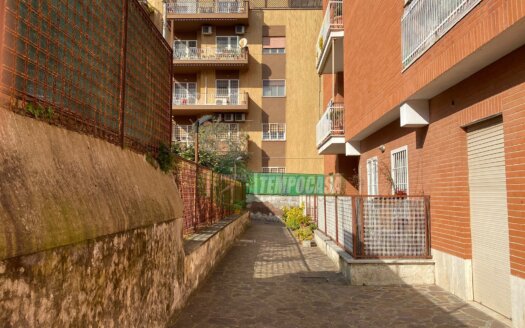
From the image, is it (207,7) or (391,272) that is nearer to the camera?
(391,272)

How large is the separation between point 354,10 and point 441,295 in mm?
9533

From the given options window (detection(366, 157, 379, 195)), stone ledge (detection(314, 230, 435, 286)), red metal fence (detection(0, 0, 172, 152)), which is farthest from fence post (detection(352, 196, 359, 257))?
window (detection(366, 157, 379, 195))

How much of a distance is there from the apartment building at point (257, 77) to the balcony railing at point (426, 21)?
22.1m

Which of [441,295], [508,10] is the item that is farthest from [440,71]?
[441,295]

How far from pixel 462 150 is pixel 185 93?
84.3 feet

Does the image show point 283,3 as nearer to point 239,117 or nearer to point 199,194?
point 239,117

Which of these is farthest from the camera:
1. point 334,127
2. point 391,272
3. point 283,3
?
point 283,3

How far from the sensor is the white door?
570cm

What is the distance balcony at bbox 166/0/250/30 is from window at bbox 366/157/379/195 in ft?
67.4

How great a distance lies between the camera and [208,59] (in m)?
29.1

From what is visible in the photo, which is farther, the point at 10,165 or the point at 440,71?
the point at 440,71

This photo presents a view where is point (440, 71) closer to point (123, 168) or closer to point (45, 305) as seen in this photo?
point (123, 168)

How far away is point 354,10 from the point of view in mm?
12633

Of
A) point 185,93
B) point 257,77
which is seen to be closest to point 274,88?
point 257,77
